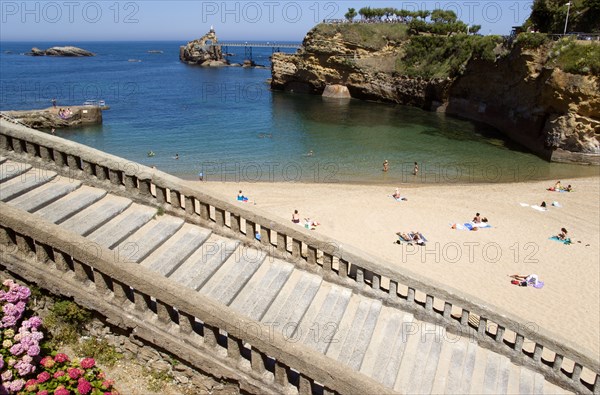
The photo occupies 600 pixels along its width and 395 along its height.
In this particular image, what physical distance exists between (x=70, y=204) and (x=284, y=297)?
3.94 meters

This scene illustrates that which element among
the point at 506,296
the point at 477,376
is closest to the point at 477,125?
the point at 506,296

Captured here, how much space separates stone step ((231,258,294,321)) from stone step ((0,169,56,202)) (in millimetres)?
4150

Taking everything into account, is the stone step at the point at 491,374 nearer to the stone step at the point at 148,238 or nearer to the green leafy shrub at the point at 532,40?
the stone step at the point at 148,238

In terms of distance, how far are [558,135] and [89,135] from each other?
128 ft

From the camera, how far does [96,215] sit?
730cm

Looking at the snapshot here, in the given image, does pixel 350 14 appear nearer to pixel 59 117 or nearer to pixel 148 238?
pixel 59 117

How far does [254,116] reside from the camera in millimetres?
49500

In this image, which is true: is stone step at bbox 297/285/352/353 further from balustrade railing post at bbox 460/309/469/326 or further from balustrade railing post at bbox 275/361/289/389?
balustrade railing post at bbox 460/309/469/326

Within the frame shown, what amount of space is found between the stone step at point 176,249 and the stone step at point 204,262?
0.08 meters

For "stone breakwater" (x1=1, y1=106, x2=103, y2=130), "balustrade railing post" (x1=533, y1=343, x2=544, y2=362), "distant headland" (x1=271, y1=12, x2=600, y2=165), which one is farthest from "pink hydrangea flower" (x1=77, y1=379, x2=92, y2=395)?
"stone breakwater" (x1=1, y1=106, x2=103, y2=130)

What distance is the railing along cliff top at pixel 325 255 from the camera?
7.17m

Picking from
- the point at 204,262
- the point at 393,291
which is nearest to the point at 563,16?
the point at 393,291

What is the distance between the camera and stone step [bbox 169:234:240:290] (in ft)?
21.3

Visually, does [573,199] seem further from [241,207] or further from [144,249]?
[144,249]
